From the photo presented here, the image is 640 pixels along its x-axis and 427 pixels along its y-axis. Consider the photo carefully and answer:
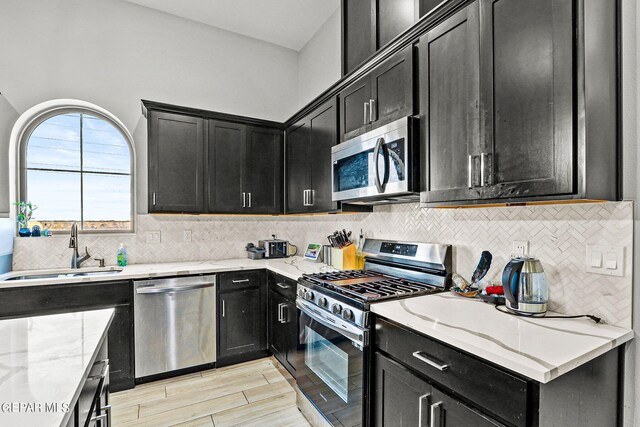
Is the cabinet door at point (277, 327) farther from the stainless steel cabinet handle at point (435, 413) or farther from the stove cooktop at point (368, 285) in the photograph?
the stainless steel cabinet handle at point (435, 413)

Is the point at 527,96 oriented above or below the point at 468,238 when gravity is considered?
above

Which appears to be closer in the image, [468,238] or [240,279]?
[468,238]

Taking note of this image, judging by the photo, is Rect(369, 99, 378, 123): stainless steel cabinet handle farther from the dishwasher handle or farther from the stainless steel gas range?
the dishwasher handle

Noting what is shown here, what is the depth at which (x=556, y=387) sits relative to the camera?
3.18ft

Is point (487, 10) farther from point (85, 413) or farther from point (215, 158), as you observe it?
point (215, 158)

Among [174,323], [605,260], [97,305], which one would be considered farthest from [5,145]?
[605,260]

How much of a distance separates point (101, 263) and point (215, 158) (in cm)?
144

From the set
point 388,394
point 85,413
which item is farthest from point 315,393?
point 85,413

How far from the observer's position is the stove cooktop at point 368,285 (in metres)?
1.71

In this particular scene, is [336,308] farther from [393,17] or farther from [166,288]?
[393,17]

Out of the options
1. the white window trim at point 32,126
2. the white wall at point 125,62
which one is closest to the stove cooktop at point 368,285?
the white window trim at point 32,126

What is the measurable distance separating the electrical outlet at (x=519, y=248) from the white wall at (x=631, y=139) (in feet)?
1.32

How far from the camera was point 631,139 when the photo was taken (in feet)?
3.98

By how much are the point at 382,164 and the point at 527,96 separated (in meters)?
0.83
